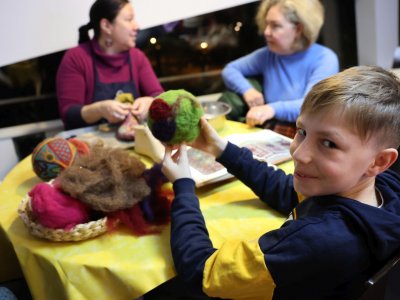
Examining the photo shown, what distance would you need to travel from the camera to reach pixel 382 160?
2.17 ft

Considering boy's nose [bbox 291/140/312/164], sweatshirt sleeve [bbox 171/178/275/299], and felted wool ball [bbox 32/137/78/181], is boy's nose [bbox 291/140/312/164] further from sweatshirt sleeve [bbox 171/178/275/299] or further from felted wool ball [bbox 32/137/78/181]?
felted wool ball [bbox 32/137/78/181]

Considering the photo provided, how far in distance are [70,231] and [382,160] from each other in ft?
1.92

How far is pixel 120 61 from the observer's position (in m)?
1.80

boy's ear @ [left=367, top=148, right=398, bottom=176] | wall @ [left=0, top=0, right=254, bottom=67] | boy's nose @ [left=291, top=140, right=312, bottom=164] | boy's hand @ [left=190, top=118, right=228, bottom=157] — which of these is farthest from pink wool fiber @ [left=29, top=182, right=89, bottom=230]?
wall @ [left=0, top=0, right=254, bottom=67]

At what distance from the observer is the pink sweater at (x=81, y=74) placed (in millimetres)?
1711

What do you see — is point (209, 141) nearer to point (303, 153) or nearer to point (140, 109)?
point (303, 153)

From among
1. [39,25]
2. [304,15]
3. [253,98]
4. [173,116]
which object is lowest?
[253,98]

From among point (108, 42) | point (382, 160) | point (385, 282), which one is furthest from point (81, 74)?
point (385, 282)

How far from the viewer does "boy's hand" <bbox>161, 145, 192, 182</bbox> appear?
35.0 inches

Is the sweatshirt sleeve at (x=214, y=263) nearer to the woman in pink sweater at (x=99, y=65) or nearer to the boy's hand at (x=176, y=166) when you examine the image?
the boy's hand at (x=176, y=166)

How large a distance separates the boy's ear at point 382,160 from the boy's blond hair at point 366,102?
15 mm

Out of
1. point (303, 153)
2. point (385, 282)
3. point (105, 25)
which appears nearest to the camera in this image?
point (385, 282)

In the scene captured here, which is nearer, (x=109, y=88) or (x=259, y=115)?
(x=259, y=115)

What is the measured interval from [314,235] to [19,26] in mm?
1742
